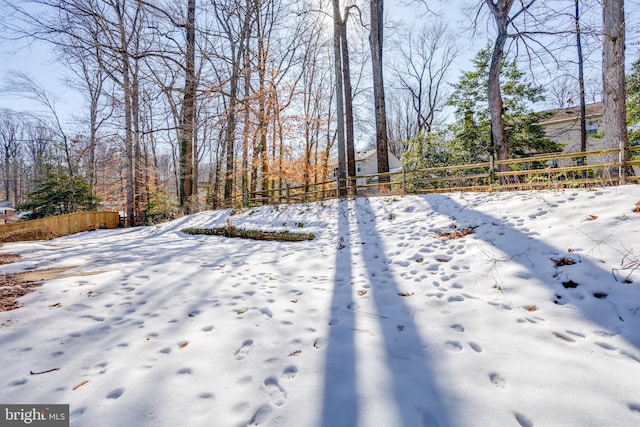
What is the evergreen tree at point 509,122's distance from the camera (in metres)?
12.4

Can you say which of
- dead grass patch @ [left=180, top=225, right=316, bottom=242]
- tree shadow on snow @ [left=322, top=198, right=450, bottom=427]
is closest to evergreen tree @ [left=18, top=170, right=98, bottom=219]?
dead grass patch @ [left=180, top=225, right=316, bottom=242]

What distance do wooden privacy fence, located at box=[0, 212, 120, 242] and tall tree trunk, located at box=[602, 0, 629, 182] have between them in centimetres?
1923

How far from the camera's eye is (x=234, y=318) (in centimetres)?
273

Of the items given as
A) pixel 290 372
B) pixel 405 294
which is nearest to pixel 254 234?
pixel 405 294

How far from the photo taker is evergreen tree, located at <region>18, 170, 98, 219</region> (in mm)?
16547

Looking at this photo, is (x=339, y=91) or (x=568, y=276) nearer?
(x=568, y=276)

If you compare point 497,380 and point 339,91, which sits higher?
point 339,91

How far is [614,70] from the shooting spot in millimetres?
5680

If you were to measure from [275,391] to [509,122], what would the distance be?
606 inches

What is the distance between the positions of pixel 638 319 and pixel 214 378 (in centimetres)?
337

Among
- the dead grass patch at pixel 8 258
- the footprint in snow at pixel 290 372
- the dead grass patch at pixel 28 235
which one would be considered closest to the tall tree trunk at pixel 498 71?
the footprint in snow at pixel 290 372

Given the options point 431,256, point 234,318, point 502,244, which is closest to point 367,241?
point 431,256

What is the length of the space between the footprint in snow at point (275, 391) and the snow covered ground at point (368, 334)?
13mm

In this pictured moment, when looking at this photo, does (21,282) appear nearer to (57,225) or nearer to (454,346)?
(454,346)
